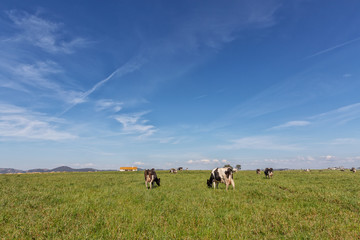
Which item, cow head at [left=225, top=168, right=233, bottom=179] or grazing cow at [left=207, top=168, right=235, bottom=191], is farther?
cow head at [left=225, top=168, right=233, bottom=179]

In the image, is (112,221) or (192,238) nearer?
(192,238)

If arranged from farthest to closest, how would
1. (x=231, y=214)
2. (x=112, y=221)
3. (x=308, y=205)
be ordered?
(x=308, y=205) → (x=231, y=214) → (x=112, y=221)

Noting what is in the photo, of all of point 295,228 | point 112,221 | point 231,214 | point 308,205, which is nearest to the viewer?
point 295,228

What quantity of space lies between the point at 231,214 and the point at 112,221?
446cm

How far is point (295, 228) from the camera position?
5898 mm

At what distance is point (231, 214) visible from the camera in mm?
Result: 7145

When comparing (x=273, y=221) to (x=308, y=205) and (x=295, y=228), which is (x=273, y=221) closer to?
(x=295, y=228)

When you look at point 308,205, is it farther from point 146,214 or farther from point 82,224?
point 82,224

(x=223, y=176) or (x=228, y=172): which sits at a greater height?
(x=228, y=172)

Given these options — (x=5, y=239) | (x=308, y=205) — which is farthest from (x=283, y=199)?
(x=5, y=239)

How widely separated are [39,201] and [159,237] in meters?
8.46

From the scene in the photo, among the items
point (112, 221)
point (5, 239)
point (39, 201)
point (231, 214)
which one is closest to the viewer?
point (5, 239)

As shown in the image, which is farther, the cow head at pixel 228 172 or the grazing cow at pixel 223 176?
the cow head at pixel 228 172

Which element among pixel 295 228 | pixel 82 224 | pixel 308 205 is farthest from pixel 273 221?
pixel 82 224
